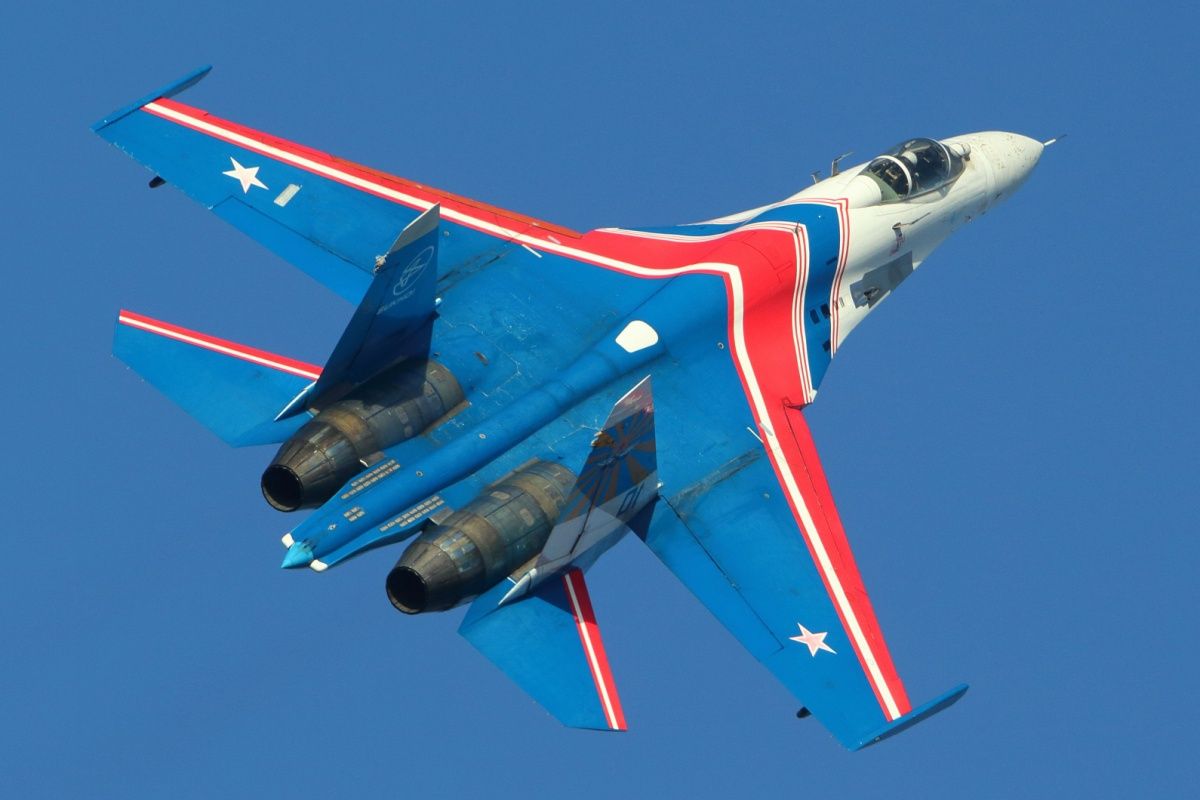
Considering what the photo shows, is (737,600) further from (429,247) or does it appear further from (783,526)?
(429,247)

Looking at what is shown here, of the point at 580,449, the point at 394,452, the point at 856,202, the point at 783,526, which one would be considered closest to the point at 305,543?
the point at 394,452

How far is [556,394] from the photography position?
37344 millimetres

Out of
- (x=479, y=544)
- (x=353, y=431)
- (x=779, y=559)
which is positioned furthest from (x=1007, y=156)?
(x=479, y=544)

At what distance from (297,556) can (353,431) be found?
7.73 feet

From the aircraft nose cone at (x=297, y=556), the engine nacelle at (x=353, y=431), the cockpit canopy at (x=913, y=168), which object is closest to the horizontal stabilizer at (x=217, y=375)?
the engine nacelle at (x=353, y=431)

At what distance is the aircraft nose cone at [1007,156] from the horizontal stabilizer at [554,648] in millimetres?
13189

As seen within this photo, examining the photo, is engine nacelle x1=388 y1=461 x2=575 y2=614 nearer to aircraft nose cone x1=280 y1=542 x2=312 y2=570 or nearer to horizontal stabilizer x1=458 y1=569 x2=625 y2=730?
horizontal stabilizer x1=458 y1=569 x2=625 y2=730

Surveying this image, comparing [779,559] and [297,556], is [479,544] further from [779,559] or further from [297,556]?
[779,559]

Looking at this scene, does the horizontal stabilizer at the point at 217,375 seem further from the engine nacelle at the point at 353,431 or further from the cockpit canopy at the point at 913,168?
the cockpit canopy at the point at 913,168

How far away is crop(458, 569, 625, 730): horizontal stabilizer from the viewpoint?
112 ft

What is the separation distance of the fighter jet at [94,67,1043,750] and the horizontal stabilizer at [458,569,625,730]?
43mm

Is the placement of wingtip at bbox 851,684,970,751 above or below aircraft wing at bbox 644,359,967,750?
below

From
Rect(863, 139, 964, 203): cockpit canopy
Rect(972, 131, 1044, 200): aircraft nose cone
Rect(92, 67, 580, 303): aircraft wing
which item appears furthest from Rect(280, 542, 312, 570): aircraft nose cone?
Rect(972, 131, 1044, 200): aircraft nose cone

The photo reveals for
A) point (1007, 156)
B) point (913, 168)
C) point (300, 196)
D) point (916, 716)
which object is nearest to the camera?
point (916, 716)
